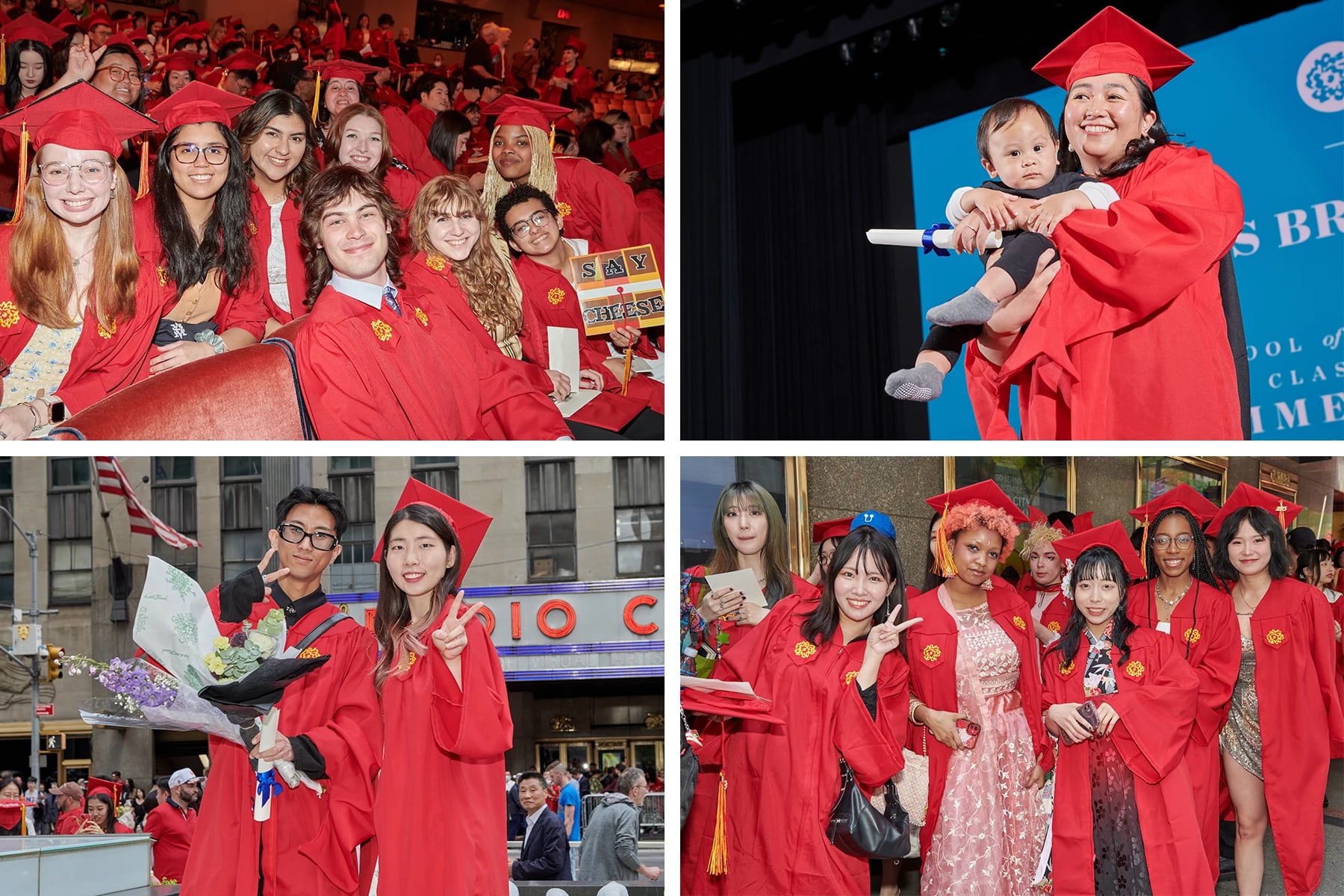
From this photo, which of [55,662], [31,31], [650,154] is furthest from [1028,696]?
[31,31]

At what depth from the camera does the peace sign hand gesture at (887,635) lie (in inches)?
133

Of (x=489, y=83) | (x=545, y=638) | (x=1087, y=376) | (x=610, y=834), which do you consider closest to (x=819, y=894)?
(x=610, y=834)

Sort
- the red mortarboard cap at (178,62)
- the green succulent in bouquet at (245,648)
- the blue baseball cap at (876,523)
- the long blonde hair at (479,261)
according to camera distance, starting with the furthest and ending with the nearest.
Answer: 1. the red mortarboard cap at (178,62)
2. the long blonde hair at (479,261)
3. the blue baseball cap at (876,523)
4. the green succulent in bouquet at (245,648)

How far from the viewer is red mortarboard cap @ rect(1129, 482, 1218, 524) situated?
11.4 feet

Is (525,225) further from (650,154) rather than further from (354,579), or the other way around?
(354,579)

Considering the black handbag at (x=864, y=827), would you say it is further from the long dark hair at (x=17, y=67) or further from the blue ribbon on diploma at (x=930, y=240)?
the long dark hair at (x=17, y=67)

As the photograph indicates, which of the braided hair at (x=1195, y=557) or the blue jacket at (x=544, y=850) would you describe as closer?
the blue jacket at (x=544, y=850)

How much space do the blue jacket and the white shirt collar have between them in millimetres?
1338

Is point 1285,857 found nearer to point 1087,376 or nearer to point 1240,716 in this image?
point 1240,716

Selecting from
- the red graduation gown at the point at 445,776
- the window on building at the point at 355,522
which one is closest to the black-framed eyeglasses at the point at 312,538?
the window on building at the point at 355,522

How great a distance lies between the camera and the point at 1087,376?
3357 mm

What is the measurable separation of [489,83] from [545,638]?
1538mm

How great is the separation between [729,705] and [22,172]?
2.23m

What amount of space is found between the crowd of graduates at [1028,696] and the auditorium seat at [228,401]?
3.73ft
